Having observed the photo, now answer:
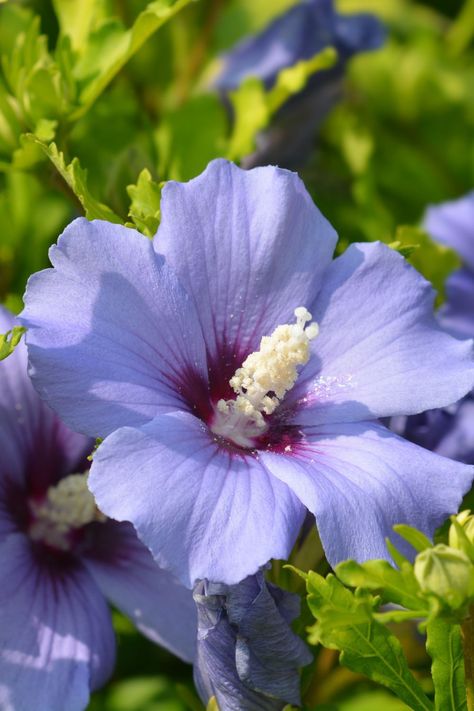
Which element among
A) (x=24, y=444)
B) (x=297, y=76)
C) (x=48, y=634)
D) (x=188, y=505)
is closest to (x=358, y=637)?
(x=188, y=505)

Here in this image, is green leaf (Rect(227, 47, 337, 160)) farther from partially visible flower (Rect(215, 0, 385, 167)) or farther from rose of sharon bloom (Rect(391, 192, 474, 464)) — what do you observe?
rose of sharon bloom (Rect(391, 192, 474, 464))

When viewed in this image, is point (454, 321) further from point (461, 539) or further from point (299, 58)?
point (461, 539)

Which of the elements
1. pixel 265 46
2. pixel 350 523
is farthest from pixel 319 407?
pixel 265 46

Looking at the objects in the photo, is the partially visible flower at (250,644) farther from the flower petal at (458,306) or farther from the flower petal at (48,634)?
the flower petal at (458,306)

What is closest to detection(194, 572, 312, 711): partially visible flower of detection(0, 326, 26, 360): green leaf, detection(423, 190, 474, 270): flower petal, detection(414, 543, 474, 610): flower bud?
detection(414, 543, 474, 610): flower bud

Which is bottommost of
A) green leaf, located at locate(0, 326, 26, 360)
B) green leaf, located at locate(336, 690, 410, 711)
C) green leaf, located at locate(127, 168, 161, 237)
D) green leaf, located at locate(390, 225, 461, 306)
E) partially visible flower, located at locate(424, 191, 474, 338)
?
green leaf, located at locate(336, 690, 410, 711)

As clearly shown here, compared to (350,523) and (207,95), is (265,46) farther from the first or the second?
(350,523)

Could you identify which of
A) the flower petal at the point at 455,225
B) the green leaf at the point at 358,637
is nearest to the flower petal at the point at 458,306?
the flower petal at the point at 455,225
